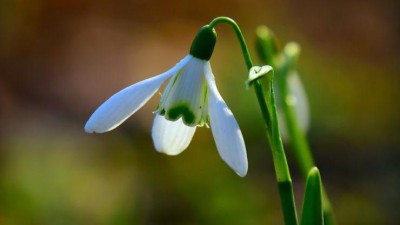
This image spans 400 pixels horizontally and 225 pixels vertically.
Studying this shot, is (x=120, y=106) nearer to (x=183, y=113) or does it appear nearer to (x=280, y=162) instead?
(x=183, y=113)

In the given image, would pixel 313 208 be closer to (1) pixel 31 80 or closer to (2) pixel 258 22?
(1) pixel 31 80

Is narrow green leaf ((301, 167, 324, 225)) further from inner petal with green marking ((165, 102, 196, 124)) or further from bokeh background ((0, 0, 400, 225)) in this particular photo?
bokeh background ((0, 0, 400, 225))

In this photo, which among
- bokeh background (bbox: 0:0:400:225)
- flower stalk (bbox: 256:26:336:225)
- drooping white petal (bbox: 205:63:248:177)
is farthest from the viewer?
bokeh background (bbox: 0:0:400:225)

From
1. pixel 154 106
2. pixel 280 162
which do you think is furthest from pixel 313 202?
pixel 154 106

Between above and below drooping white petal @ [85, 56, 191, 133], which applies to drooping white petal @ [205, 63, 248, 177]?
below

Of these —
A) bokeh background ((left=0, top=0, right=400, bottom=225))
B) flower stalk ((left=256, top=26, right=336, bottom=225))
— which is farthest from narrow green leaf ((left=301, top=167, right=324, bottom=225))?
bokeh background ((left=0, top=0, right=400, bottom=225))

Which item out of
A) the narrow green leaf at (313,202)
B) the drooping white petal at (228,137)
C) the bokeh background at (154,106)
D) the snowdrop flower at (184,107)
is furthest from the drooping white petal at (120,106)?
the bokeh background at (154,106)

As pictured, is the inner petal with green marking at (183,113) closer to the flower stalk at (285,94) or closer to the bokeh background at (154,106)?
the flower stalk at (285,94)
